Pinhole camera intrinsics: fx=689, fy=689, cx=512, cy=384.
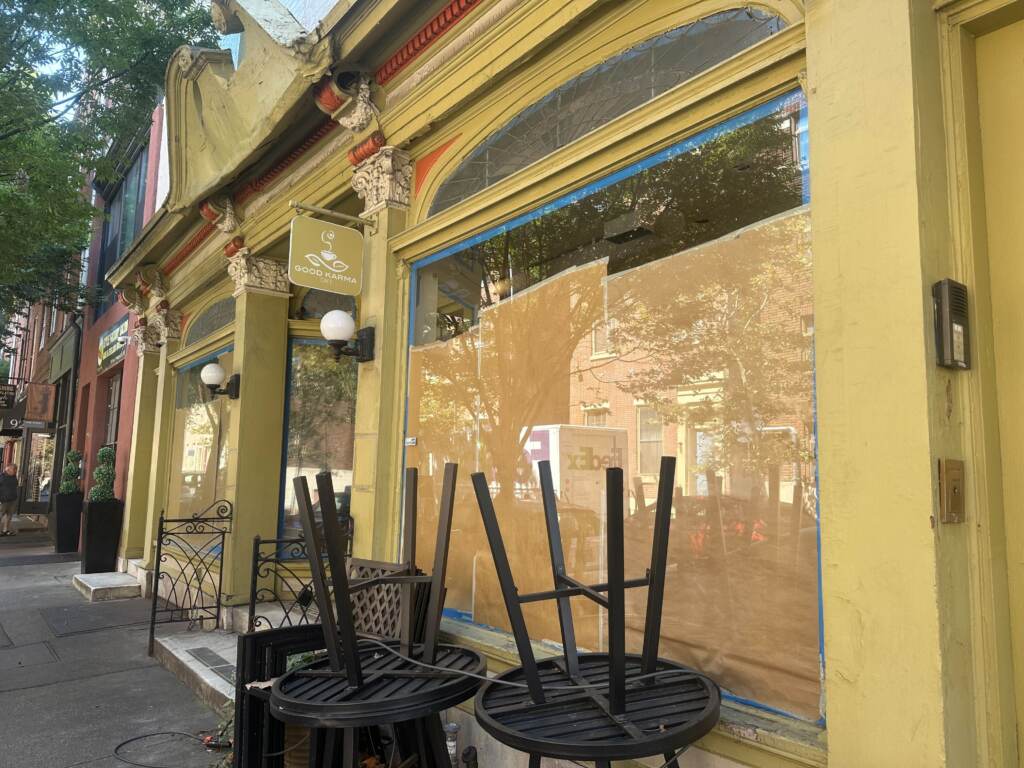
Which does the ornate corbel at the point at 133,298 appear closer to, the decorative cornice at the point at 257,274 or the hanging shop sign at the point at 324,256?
the decorative cornice at the point at 257,274

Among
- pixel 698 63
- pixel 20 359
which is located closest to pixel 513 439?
pixel 698 63

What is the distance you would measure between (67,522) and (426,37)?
13198mm

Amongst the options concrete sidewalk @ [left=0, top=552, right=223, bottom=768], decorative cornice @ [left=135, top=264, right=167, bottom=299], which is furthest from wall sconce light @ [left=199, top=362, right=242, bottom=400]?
decorative cornice @ [left=135, top=264, right=167, bottom=299]

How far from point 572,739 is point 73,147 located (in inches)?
451

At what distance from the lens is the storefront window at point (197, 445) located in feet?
26.8

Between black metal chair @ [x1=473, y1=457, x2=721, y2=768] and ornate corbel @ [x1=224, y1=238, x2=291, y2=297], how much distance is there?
5649mm

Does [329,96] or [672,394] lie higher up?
[329,96]

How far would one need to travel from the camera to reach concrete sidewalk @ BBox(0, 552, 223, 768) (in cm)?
409

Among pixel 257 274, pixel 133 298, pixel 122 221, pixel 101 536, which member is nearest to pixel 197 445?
pixel 257 274

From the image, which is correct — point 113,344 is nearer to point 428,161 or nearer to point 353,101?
point 353,101

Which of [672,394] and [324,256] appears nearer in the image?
[672,394]

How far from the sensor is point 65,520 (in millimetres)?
13602

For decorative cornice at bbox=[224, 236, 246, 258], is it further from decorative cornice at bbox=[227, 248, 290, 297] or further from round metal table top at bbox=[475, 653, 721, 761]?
round metal table top at bbox=[475, 653, 721, 761]

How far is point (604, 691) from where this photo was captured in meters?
2.31
